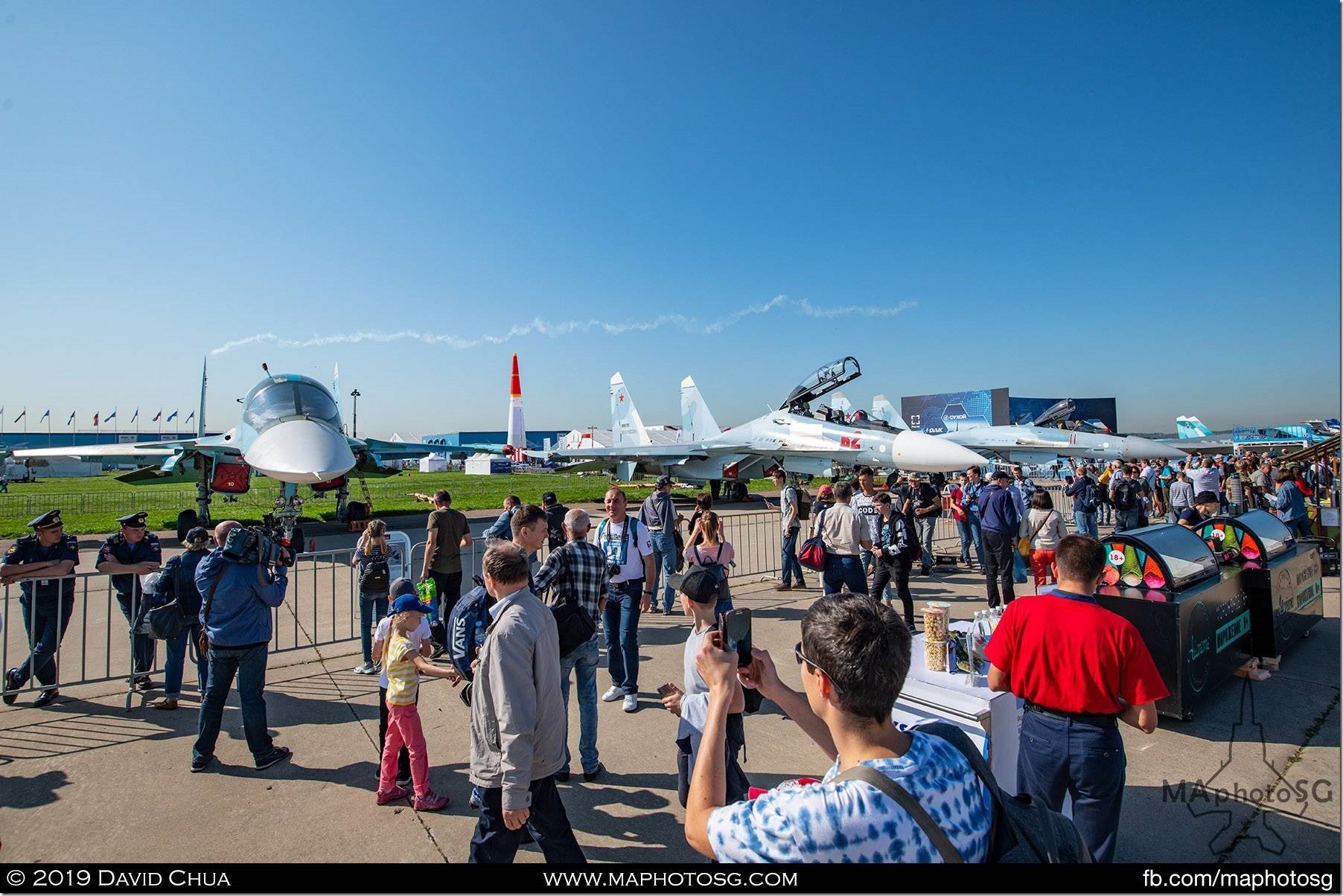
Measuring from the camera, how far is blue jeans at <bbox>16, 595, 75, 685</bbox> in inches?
195

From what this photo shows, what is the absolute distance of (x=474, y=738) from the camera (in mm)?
2613

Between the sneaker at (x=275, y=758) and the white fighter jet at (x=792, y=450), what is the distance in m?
16.5

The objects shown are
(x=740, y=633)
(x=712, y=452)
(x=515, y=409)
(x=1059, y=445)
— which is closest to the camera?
(x=740, y=633)

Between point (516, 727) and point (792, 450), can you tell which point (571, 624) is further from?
point (792, 450)

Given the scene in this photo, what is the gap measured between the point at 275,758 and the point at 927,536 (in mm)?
9707

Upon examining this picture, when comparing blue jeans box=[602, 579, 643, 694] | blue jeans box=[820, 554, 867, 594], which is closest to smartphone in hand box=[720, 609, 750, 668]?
blue jeans box=[602, 579, 643, 694]

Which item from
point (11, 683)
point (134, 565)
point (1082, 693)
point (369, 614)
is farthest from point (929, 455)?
point (11, 683)

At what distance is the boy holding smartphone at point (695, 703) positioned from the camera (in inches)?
96.9

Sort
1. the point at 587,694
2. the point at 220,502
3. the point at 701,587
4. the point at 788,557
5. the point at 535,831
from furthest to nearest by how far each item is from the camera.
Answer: the point at 220,502 → the point at 788,557 → the point at 587,694 → the point at 701,587 → the point at 535,831

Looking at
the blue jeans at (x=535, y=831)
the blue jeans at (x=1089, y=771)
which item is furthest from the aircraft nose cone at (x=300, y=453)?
the blue jeans at (x=1089, y=771)

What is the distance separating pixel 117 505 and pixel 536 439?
105030mm

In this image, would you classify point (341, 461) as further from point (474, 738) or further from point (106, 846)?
point (474, 738)

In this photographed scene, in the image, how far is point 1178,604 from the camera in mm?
4152

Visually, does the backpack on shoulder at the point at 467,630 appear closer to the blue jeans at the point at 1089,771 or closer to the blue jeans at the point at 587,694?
the blue jeans at the point at 587,694
